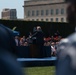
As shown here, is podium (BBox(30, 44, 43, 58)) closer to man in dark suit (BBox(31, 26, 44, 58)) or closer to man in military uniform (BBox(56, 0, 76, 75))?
man in dark suit (BBox(31, 26, 44, 58))

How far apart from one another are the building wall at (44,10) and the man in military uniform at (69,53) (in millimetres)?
111114

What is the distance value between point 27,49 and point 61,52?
1600 cm

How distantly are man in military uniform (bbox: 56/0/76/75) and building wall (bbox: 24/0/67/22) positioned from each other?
11111cm

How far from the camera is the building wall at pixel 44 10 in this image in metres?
115

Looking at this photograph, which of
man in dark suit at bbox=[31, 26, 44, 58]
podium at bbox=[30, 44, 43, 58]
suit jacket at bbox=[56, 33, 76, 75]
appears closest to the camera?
suit jacket at bbox=[56, 33, 76, 75]

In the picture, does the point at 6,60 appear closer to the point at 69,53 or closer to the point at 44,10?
the point at 69,53

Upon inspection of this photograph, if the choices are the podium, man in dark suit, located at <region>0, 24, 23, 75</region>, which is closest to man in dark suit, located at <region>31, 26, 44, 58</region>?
the podium

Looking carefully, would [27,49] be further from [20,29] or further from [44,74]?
[20,29]

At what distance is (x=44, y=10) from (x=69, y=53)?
388ft

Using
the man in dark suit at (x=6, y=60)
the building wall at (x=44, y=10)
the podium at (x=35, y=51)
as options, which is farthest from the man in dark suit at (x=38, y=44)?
the building wall at (x=44, y=10)

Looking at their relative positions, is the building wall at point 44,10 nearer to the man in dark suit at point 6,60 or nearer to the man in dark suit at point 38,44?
the man in dark suit at point 38,44

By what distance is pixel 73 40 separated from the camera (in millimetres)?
1501

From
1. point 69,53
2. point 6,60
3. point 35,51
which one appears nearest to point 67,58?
point 69,53

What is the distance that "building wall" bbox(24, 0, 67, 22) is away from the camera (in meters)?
115
